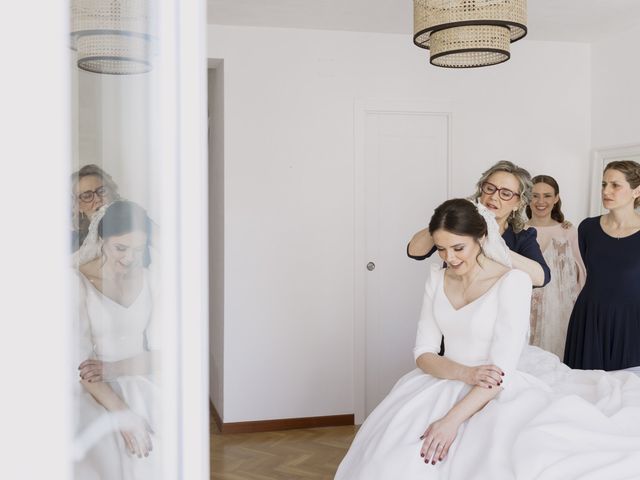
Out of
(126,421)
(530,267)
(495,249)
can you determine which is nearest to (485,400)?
(495,249)

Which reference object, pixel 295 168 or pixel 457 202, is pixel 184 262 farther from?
pixel 295 168

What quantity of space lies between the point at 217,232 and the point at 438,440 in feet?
10.6

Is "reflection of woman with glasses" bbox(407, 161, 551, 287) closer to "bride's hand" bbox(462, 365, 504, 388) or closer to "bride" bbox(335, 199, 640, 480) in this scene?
"bride" bbox(335, 199, 640, 480)

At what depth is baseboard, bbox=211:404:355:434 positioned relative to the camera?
5055 mm

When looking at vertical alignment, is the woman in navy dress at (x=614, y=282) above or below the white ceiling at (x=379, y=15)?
below

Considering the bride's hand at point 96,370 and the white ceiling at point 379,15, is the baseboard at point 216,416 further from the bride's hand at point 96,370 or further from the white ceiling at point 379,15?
the bride's hand at point 96,370

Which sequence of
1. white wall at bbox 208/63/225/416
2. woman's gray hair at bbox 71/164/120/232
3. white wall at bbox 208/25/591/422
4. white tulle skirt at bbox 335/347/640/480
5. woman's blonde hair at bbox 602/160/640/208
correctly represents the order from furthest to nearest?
white wall at bbox 208/63/225/416 → white wall at bbox 208/25/591/422 → woman's blonde hair at bbox 602/160/640/208 → white tulle skirt at bbox 335/347/640/480 → woman's gray hair at bbox 71/164/120/232

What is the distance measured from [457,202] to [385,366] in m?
2.86

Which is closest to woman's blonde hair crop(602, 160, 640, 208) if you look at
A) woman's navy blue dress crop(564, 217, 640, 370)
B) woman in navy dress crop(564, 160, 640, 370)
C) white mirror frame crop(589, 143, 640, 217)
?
woman in navy dress crop(564, 160, 640, 370)

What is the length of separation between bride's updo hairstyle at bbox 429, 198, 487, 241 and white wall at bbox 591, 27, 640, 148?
2925 mm

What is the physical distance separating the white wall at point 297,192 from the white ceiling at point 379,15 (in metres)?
0.16

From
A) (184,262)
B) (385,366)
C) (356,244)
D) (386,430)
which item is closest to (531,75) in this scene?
(356,244)

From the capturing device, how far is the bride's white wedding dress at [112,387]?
75cm

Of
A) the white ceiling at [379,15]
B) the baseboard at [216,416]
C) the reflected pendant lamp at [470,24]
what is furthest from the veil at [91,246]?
the baseboard at [216,416]
